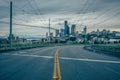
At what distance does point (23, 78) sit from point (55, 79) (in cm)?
149

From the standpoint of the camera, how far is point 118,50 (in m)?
26.6

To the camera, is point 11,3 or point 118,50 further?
point 11,3

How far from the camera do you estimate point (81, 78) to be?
9.06m

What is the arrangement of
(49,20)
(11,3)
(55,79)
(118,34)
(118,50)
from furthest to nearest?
(118,34) < (49,20) < (11,3) < (118,50) < (55,79)

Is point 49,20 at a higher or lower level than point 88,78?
higher

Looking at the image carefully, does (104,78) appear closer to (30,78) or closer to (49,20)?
(30,78)

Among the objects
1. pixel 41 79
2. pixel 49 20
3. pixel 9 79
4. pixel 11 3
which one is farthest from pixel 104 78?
pixel 49 20

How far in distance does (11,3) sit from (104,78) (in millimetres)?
33277

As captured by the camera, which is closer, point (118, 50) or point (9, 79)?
point (9, 79)

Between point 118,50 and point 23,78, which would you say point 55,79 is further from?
point 118,50

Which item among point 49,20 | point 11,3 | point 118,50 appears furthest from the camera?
point 49,20

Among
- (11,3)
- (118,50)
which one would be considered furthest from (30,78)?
Result: (11,3)

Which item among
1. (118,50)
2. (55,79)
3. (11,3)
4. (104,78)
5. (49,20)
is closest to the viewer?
(55,79)

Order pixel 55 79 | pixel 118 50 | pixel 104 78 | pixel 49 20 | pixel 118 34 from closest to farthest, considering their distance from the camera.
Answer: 1. pixel 55 79
2. pixel 104 78
3. pixel 118 50
4. pixel 49 20
5. pixel 118 34
